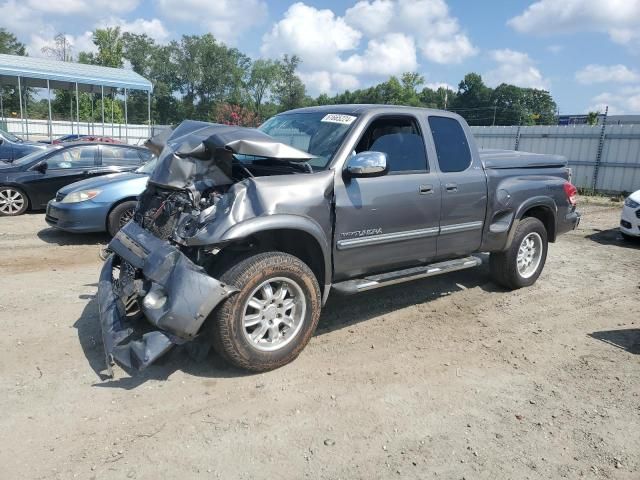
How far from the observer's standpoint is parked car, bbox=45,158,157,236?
7551 millimetres

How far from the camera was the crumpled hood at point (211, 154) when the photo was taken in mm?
3764

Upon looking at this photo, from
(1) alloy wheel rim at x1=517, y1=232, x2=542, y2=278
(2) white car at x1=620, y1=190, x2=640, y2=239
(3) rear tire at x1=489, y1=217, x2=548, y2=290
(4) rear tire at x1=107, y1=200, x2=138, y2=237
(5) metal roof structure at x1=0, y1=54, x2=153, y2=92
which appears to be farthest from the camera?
(5) metal roof structure at x1=0, y1=54, x2=153, y2=92

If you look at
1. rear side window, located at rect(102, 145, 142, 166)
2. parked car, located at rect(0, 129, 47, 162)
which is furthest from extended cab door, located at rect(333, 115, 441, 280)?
parked car, located at rect(0, 129, 47, 162)

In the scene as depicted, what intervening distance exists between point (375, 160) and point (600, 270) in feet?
16.4

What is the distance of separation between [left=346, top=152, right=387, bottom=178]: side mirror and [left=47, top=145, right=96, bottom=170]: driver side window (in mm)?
7608

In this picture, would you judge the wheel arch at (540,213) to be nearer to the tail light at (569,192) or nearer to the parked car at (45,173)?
the tail light at (569,192)

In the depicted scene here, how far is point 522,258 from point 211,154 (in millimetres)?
4110

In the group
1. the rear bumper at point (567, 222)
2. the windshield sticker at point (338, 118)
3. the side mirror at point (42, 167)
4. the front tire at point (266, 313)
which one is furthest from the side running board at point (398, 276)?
the side mirror at point (42, 167)

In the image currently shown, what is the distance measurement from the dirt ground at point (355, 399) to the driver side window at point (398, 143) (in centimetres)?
157

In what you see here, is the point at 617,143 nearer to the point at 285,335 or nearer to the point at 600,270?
the point at 600,270

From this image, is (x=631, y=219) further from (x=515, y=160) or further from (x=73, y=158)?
(x=73, y=158)

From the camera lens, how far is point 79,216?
7523 millimetres

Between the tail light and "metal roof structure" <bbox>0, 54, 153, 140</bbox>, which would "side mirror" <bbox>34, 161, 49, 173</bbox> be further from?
"metal roof structure" <bbox>0, 54, 153, 140</bbox>

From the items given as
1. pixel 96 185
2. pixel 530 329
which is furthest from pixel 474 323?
pixel 96 185
